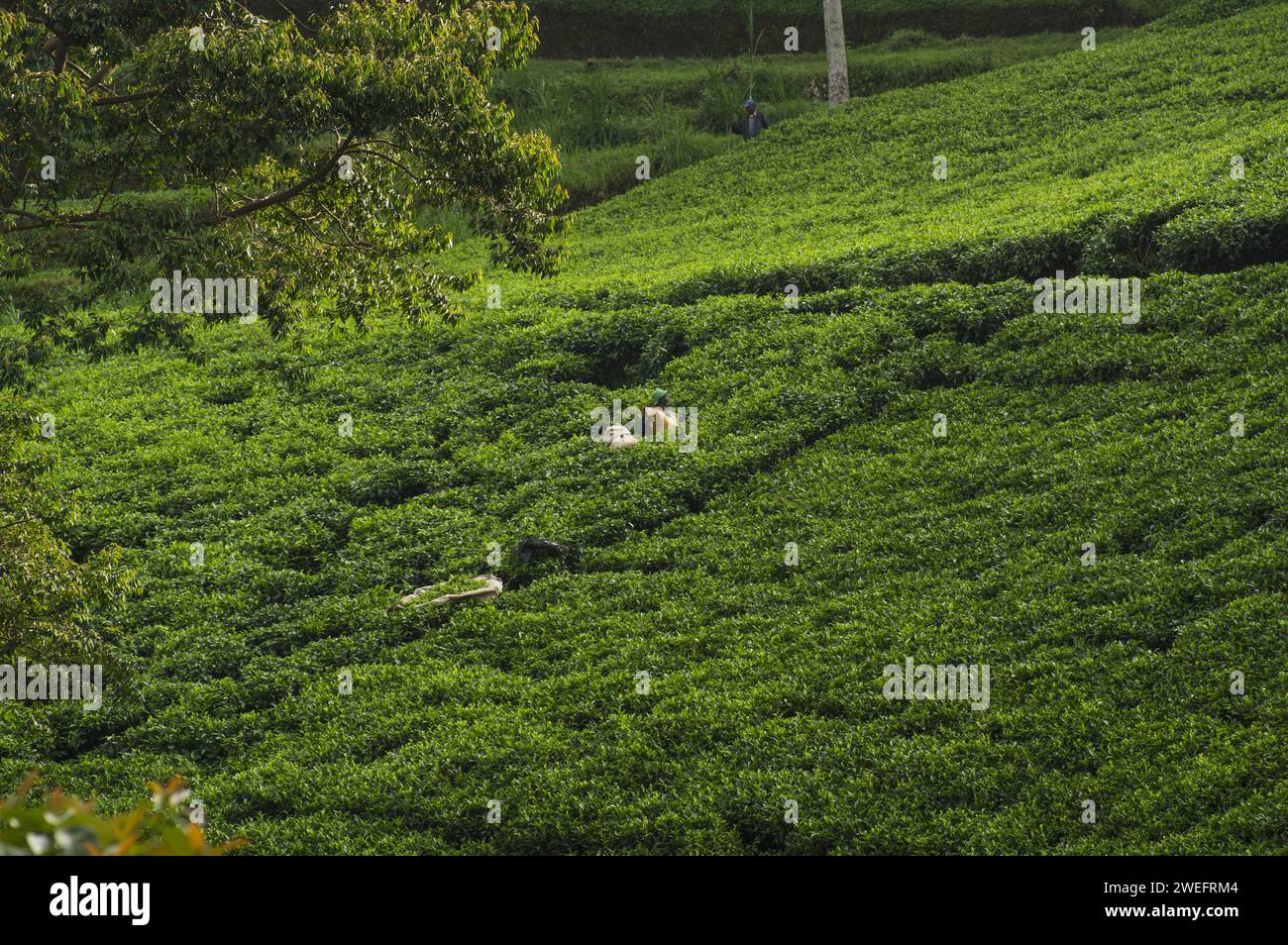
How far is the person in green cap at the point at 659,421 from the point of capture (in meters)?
15.1

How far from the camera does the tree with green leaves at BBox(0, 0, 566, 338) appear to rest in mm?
9742

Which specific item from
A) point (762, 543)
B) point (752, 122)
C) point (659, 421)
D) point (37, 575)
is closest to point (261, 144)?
point (37, 575)

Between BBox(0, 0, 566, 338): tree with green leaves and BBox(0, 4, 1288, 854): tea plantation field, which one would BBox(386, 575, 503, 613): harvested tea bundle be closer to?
BBox(0, 4, 1288, 854): tea plantation field

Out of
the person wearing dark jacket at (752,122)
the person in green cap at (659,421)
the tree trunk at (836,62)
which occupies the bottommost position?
the person in green cap at (659,421)

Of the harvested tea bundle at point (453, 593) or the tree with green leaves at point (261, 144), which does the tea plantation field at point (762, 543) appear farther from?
the tree with green leaves at point (261, 144)

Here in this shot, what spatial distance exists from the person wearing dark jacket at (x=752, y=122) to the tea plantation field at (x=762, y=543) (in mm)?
8585

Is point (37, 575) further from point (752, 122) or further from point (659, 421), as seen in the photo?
point (752, 122)

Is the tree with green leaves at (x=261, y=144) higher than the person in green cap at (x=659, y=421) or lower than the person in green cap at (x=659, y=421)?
higher

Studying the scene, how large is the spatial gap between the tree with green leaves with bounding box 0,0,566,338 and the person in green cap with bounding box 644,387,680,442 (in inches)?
136

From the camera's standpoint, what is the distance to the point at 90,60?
35.5 ft

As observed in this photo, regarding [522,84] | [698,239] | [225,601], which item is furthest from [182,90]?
[522,84]

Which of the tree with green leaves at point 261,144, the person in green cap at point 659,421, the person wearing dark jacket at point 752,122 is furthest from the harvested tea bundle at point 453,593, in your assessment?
the person wearing dark jacket at point 752,122

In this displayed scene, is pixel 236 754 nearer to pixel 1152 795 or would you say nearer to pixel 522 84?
pixel 1152 795

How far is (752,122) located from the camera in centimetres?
2927
